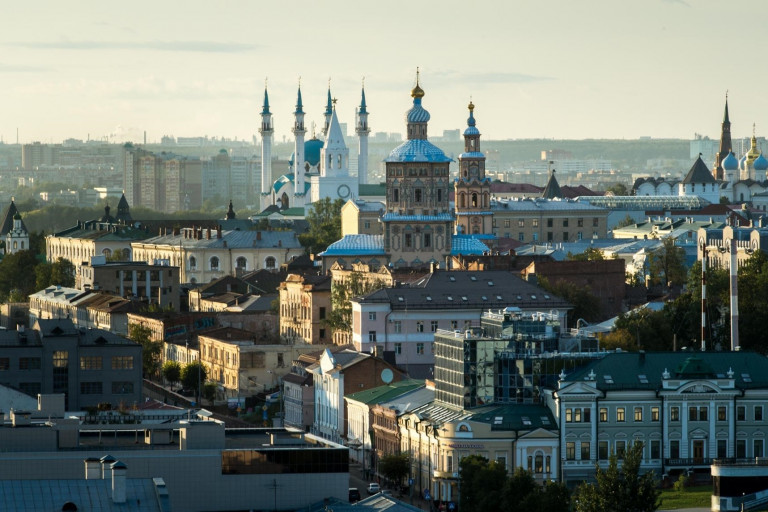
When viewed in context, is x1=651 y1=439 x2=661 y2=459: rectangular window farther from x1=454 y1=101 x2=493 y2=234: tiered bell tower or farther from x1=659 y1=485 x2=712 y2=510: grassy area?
x1=454 y1=101 x2=493 y2=234: tiered bell tower

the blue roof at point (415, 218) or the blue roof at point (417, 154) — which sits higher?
the blue roof at point (417, 154)

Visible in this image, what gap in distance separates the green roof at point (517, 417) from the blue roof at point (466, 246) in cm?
4672

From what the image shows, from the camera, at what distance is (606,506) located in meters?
58.0

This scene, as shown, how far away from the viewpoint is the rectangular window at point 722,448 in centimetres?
7281

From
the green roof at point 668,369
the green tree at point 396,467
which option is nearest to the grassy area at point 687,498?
the green roof at point 668,369

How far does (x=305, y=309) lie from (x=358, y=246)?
1054cm

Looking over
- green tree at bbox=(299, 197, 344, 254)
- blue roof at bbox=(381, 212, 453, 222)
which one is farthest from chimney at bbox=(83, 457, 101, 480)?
green tree at bbox=(299, 197, 344, 254)

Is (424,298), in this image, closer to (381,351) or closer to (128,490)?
(381,351)

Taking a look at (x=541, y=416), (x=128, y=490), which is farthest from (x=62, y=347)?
(x=128, y=490)

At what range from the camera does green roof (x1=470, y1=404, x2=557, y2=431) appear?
2815 inches

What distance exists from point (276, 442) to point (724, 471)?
12456 mm

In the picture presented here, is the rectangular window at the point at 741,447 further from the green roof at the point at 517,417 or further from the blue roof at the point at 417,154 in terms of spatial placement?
the blue roof at the point at 417,154

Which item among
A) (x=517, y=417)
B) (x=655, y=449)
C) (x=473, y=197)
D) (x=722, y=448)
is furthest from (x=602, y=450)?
(x=473, y=197)

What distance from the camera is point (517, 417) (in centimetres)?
7212
